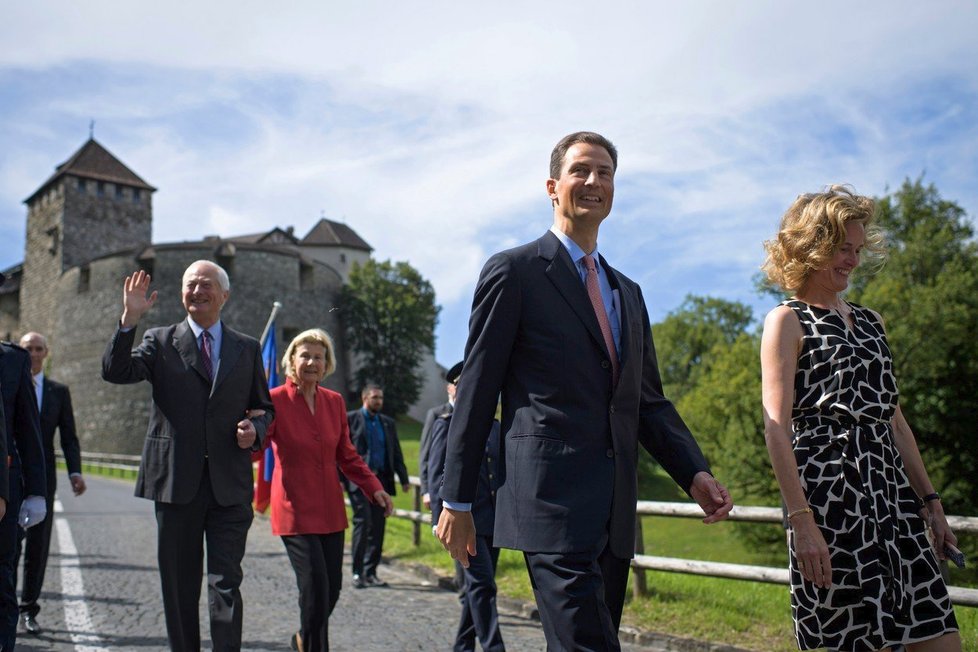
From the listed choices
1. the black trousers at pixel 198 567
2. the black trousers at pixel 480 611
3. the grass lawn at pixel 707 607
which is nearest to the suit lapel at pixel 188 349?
the black trousers at pixel 198 567

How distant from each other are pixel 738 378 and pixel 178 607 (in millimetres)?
30115

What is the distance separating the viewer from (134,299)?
15.1 ft

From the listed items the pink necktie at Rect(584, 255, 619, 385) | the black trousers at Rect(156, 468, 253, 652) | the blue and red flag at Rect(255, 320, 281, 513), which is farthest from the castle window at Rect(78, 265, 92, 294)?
the pink necktie at Rect(584, 255, 619, 385)

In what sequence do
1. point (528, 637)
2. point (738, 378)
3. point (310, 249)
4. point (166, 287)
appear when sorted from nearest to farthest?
point (528, 637)
point (738, 378)
point (166, 287)
point (310, 249)

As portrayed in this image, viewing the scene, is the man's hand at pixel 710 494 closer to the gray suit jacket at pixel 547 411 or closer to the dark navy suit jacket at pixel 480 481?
the gray suit jacket at pixel 547 411

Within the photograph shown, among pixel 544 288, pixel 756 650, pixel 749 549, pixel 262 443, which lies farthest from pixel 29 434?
pixel 749 549

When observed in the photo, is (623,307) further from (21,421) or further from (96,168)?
(96,168)

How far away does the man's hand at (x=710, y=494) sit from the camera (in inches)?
122

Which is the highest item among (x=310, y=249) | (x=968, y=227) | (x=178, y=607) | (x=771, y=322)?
(x=310, y=249)

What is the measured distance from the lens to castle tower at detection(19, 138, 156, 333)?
7012 cm

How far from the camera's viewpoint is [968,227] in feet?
128

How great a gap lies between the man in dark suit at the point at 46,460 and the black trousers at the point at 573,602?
525 centimetres

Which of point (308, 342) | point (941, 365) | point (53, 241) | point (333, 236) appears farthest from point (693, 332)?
point (308, 342)

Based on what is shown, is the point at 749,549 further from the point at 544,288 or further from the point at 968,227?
the point at 544,288
